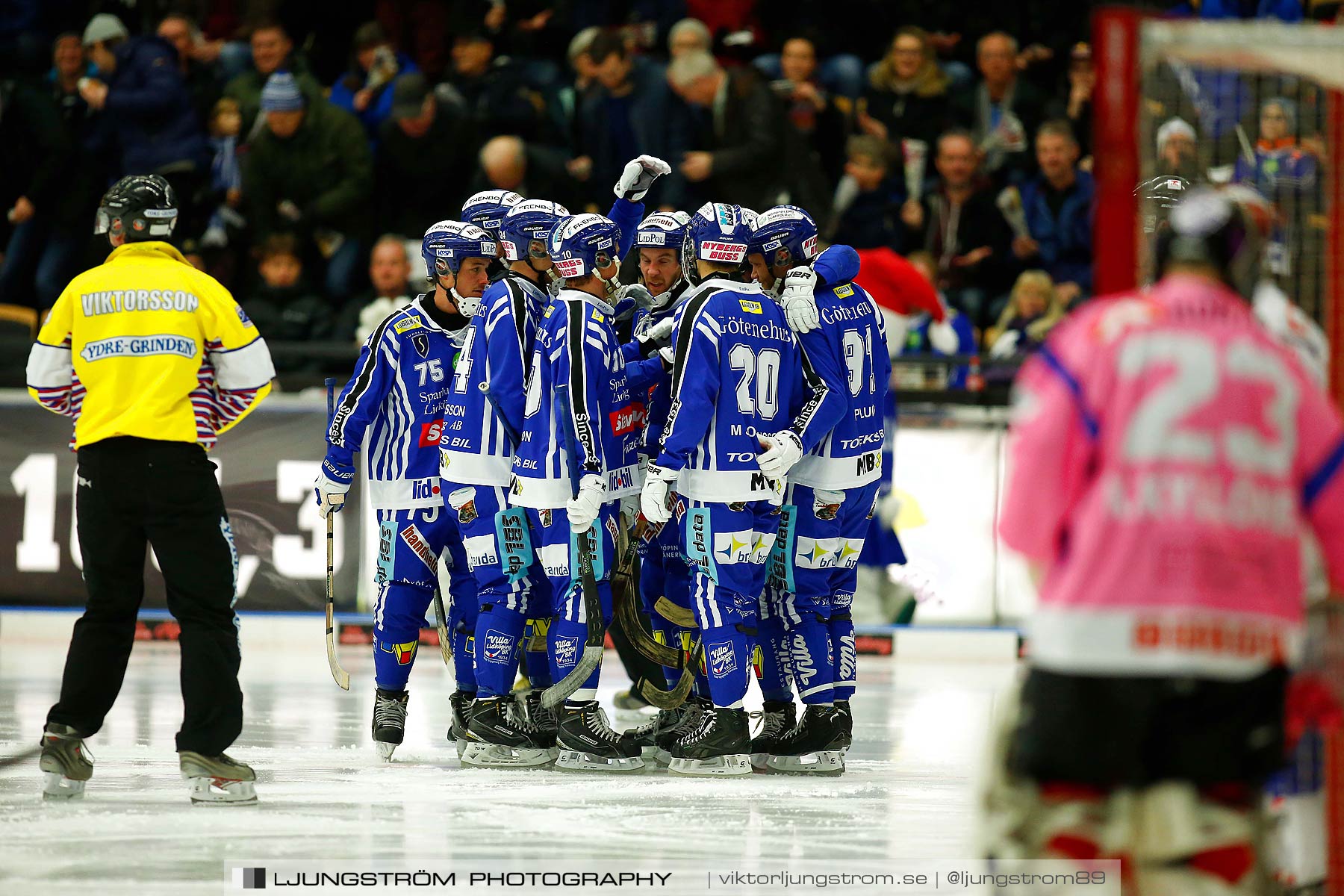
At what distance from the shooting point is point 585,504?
7.88 meters

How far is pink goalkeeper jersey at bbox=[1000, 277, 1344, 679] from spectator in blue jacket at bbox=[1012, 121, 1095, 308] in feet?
33.1

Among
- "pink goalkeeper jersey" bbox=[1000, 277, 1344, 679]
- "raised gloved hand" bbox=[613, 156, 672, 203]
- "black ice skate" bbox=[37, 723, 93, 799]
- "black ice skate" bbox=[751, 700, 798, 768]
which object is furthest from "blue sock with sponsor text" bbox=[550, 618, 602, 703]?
"pink goalkeeper jersey" bbox=[1000, 277, 1344, 679]

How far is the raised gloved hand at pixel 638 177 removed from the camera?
357 inches

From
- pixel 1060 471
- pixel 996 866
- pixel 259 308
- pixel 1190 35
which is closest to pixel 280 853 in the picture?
pixel 996 866

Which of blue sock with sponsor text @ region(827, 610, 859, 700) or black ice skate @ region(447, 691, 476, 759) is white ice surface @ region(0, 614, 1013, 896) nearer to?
black ice skate @ region(447, 691, 476, 759)

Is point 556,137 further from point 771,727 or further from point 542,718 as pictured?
point 771,727

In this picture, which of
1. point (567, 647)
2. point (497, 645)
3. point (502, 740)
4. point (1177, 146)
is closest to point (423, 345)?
point (497, 645)

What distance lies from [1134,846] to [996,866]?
1.13ft

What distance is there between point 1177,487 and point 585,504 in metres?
4.38

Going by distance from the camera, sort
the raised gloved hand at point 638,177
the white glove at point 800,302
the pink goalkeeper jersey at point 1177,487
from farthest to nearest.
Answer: the raised gloved hand at point 638,177 < the white glove at point 800,302 < the pink goalkeeper jersey at point 1177,487

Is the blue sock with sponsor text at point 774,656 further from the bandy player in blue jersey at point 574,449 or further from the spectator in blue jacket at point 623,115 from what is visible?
the spectator in blue jacket at point 623,115

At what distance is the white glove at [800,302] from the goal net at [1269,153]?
2120 millimetres

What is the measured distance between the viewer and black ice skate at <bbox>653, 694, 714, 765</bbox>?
8336 millimetres

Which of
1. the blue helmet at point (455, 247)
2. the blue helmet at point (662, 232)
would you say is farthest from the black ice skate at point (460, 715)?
the blue helmet at point (662, 232)
